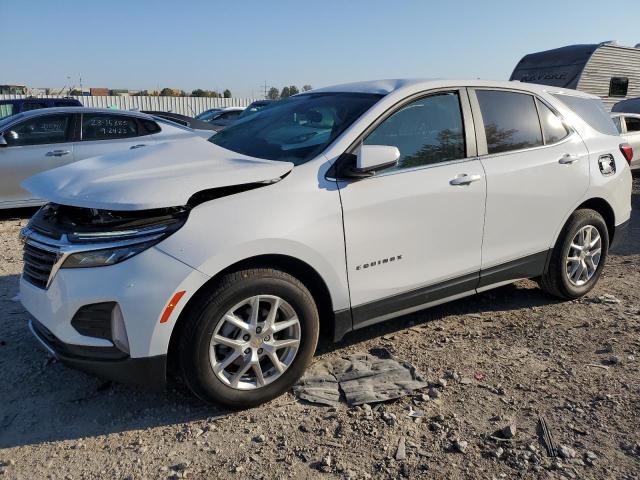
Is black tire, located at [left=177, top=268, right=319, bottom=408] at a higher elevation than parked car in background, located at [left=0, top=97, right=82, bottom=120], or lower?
lower

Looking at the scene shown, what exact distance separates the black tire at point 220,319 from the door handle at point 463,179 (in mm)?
1259

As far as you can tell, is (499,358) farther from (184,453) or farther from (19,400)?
(19,400)

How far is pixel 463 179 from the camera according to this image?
3.63 meters

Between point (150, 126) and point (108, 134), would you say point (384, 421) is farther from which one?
point (150, 126)

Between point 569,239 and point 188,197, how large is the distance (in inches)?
123

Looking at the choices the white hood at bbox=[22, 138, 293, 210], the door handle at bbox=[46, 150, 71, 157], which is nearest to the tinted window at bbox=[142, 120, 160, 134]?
the door handle at bbox=[46, 150, 71, 157]

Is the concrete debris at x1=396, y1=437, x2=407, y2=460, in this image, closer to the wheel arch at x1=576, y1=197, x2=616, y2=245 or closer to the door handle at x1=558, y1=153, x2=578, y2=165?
the door handle at x1=558, y1=153, x2=578, y2=165

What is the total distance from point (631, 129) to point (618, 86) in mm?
5695

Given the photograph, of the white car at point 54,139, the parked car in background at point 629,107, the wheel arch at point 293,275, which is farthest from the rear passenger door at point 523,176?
the parked car in background at point 629,107

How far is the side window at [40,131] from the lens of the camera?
7.28 m

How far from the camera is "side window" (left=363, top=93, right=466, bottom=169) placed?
11.3ft

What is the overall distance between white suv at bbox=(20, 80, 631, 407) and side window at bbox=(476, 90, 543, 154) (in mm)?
16

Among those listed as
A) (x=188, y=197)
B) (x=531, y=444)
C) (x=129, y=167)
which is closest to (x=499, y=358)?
(x=531, y=444)

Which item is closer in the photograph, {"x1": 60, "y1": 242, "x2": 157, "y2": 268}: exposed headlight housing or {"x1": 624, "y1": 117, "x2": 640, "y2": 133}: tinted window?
{"x1": 60, "y1": 242, "x2": 157, "y2": 268}: exposed headlight housing
